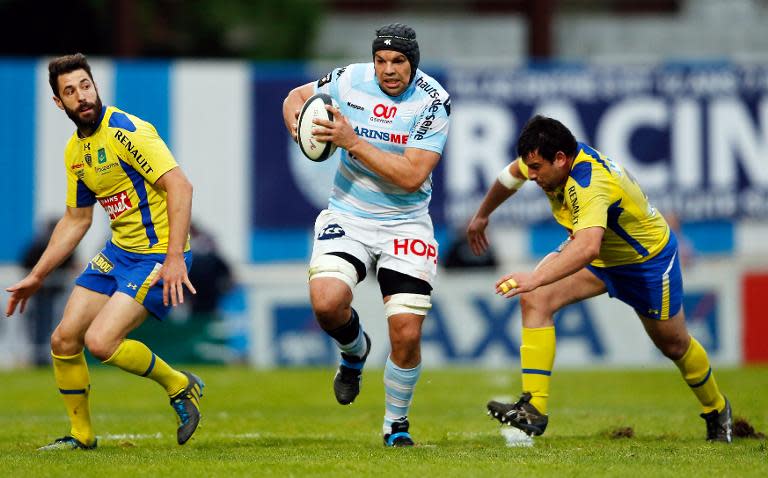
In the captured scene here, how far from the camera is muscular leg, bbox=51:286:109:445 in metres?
8.27

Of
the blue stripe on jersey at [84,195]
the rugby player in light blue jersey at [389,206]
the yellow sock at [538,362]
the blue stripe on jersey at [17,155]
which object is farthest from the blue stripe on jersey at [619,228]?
the blue stripe on jersey at [17,155]

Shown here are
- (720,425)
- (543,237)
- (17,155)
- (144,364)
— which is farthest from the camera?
(543,237)

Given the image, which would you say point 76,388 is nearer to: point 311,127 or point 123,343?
point 123,343

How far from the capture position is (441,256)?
18.3 meters

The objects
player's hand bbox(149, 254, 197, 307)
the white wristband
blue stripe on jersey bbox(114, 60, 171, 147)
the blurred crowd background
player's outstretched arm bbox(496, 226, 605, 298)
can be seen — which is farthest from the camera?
blue stripe on jersey bbox(114, 60, 171, 147)

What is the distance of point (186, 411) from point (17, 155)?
10829mm

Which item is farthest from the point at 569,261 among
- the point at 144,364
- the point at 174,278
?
the point at 144,364

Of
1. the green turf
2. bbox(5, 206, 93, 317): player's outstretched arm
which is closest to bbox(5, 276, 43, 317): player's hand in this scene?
bbox(5, 206, 93, 317): player's outstretched arm

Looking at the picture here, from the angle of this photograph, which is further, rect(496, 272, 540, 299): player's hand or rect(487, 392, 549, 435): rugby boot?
rect(487, 392, 549, 435): rugby boot

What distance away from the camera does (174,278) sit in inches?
315

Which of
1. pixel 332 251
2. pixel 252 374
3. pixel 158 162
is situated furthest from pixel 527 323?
pixel 252 374

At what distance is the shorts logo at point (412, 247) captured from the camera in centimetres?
846

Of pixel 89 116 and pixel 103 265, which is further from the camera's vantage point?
pixel 103 265

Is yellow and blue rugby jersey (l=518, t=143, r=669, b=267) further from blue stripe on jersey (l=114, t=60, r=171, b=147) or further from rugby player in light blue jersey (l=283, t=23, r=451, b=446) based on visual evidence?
blue stripe on jersey (l=114, t=60, r=171, b=147)
